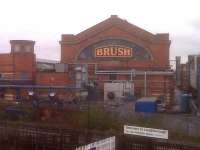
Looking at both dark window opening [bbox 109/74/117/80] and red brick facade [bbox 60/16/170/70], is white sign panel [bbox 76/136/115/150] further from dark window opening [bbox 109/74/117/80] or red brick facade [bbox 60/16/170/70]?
red brick facade [bbox 60/16/170/70]

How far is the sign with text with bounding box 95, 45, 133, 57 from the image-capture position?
35734 mm

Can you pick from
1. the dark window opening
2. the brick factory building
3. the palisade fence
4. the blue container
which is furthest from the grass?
the dark window opening

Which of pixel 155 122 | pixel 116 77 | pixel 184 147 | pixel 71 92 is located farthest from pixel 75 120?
pixel 116 77

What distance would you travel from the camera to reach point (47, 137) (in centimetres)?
1535

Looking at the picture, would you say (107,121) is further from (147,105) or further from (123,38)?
(123,38)

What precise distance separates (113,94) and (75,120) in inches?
531

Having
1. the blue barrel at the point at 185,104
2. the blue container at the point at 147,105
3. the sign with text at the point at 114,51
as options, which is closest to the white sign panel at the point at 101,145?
the blue container at the point at 147,105

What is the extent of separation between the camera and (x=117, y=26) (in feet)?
118

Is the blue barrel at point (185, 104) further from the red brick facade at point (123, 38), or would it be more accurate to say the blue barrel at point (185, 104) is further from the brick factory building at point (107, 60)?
the red brick facade at point (123, 38)

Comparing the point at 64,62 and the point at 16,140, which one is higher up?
the point at 64,62

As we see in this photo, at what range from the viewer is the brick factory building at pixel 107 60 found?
3394cm

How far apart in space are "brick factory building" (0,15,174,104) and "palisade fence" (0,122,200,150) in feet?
55.9

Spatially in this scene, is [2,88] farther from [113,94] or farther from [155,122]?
[155,122]

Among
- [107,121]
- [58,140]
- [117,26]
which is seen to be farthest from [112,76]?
[58,140]
